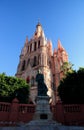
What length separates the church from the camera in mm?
43000

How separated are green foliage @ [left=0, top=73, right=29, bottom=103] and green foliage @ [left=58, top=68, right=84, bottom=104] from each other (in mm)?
5391

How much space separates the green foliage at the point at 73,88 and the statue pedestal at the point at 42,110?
759cm

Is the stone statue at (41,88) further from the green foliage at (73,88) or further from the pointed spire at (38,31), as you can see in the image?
the pointed spire at (38,31)

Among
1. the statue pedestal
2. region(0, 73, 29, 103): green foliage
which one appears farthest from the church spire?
the statue pedestal

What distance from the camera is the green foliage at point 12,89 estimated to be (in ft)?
75.9

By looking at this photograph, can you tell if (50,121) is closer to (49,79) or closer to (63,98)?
(63,98)

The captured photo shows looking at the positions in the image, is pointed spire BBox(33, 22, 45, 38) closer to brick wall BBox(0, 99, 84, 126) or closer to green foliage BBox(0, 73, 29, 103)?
green foliage BBox(0, 73, 29, 103)

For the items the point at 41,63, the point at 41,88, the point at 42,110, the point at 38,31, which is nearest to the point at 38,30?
the point at 38,31

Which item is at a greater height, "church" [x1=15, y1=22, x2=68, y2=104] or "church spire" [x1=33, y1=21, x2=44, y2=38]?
"church spire" [x1=33, y1=21, x2=44, y2=38]

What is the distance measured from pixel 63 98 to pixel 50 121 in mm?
9479

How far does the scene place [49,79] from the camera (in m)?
44.4

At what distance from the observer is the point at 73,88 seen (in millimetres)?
A: 20938

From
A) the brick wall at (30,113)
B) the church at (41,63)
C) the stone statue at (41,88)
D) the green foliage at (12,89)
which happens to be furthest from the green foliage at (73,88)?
the church at (41,63)

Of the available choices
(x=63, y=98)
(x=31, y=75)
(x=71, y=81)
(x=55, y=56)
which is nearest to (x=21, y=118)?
(x=63, y=98)
